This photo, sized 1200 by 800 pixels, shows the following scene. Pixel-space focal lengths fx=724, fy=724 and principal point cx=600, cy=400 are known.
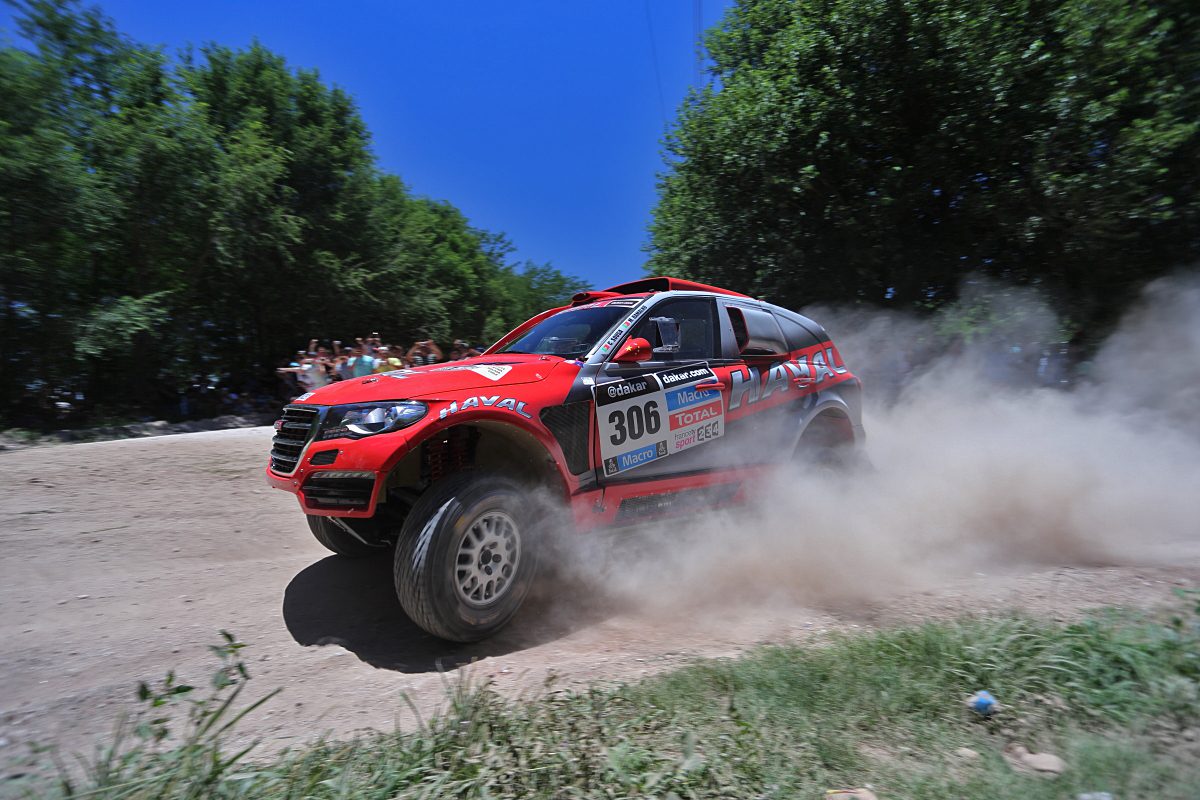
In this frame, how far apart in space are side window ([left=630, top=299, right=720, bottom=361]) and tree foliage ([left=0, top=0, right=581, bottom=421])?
46.9 ft

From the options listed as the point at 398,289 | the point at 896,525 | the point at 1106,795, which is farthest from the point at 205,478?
the point at 398,289

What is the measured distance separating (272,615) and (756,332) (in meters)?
4.13

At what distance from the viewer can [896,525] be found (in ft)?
21.0

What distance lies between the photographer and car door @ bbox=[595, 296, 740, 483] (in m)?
4.70

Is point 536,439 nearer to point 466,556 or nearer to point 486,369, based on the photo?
point 486,369

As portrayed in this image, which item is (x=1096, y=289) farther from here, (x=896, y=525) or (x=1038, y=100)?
(x=896, y=525)

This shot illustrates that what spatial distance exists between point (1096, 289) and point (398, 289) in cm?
1989

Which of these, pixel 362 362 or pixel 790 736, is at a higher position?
pixel 362 362

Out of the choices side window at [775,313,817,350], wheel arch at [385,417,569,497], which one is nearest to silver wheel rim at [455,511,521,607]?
wheel arch at [385,417,569,497]

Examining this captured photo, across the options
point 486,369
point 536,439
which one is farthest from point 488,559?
point 486,369

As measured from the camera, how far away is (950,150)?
13.5 metres

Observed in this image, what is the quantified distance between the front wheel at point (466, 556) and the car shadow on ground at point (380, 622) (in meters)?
0.24

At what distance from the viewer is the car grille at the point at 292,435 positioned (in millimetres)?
4223

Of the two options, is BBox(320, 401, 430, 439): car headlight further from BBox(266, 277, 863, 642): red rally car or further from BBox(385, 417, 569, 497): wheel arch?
BBox(385, 417, 569, 497): wheel arch
